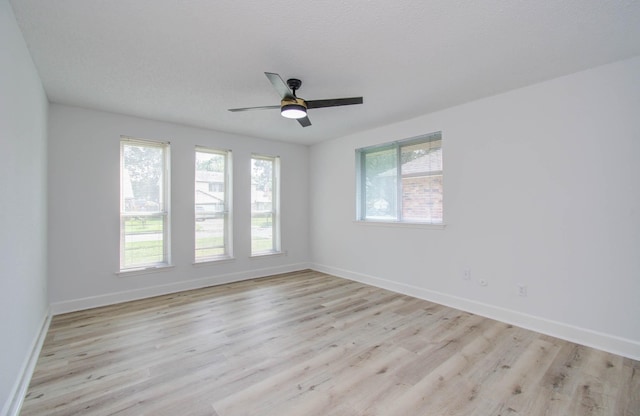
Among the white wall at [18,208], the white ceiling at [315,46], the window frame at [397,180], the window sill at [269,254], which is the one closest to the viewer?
the white wall at [18,208]

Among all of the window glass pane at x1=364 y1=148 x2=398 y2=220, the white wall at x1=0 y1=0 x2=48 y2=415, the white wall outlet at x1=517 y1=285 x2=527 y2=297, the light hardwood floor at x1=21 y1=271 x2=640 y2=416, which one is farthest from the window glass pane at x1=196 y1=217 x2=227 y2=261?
the white wall outlet at x1=517 y1=285 x2=527 y2=297

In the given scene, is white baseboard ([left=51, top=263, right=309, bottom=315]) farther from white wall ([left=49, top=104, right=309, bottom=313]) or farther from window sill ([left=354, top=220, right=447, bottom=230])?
window sill ([left=354, top=220, right=447, bottom=230])

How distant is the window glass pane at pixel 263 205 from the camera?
5.20m

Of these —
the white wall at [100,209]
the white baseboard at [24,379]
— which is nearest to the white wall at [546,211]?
the white wall at [100,209]

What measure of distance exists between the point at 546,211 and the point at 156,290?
494 cm

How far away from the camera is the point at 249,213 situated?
16.6ft

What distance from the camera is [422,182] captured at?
404 cm

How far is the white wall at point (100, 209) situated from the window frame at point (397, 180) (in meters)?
2.18

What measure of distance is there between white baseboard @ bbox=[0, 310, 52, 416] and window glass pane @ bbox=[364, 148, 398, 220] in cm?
415

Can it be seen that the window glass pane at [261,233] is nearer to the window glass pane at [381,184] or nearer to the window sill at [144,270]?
the window sill at [144,270]

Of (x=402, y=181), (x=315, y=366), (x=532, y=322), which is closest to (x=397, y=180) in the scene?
(x=402, y=181)

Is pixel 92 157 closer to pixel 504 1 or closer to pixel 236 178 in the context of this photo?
pixel 236 178

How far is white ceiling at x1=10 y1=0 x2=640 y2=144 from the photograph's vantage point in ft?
6.04

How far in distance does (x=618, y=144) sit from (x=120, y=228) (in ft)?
18.2
